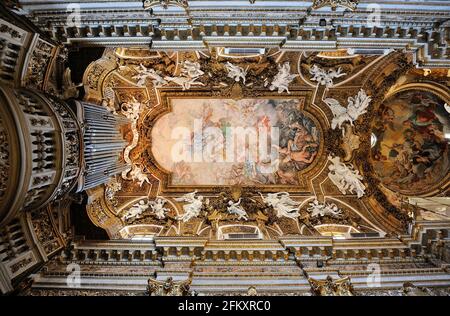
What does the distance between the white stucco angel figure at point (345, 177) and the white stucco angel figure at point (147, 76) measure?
27.2 feet

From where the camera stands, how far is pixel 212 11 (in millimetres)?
9039

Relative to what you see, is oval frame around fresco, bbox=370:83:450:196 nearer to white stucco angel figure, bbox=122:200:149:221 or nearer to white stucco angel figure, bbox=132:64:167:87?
white stucco angel figure, bbox=132:64:167:87

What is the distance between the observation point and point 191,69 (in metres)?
13.0

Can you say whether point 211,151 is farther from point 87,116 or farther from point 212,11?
point 212,11

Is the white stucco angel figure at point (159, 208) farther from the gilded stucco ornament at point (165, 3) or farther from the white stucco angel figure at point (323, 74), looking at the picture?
the white stucco angel figure at point (323, 74)

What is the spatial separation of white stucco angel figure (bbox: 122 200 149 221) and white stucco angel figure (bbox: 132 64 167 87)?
5272 mm

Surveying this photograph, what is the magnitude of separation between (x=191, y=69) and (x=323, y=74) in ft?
18.0

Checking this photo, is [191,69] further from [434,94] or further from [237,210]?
[434,94]

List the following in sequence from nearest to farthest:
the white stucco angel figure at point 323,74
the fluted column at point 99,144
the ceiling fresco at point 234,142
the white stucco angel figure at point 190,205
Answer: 1. the fluted column at point 99,144
2. the white stucco angel figure at point 323,74
3. the white stucco angel figure at point 190,205
4. the ceiling fresco at point 234,142

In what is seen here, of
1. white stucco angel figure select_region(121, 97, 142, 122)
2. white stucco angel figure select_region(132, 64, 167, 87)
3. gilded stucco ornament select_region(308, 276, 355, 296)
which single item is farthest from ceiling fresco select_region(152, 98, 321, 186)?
gilded stucco ornament select_region(308, 276, 355, 296)

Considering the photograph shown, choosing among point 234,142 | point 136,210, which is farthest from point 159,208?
point 234,142

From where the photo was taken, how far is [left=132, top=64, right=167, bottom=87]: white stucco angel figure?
1283cm

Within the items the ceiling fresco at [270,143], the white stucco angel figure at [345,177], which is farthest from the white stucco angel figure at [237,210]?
the white stucco angel figure at [345,177]

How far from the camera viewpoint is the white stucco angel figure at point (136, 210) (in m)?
13.5
